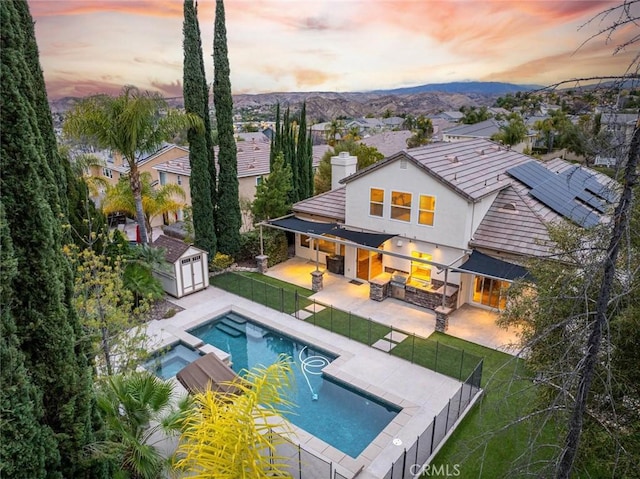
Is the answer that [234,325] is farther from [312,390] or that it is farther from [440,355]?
[440,355]

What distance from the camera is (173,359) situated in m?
16.2

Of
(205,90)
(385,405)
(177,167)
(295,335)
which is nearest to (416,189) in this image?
(295,335)

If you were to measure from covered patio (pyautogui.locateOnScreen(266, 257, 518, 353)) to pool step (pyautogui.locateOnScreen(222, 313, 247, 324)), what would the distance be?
374cm

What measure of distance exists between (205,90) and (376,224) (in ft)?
38.4

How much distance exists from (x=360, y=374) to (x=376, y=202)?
9.47 metres

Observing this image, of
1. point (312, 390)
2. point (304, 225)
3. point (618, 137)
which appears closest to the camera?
point (618, 137)

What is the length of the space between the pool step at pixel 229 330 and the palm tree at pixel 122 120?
7813 mm

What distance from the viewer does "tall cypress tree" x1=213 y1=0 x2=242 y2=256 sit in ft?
72.6

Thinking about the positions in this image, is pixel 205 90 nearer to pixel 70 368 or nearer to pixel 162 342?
pixel 162 342

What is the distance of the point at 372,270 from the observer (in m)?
22.4

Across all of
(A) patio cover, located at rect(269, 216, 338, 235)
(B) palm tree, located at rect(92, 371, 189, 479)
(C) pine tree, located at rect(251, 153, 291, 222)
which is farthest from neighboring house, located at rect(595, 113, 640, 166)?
(C) pine tree, located at rect(251, 153, 291, 222)

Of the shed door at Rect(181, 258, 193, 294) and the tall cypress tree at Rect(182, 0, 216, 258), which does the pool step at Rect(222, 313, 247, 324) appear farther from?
the tall cypress tree at Rect(182, 0, 216, 258)

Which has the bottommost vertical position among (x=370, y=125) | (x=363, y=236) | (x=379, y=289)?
(x=379, y=289)

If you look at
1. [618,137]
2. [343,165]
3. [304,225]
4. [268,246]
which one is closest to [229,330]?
[268,246]
